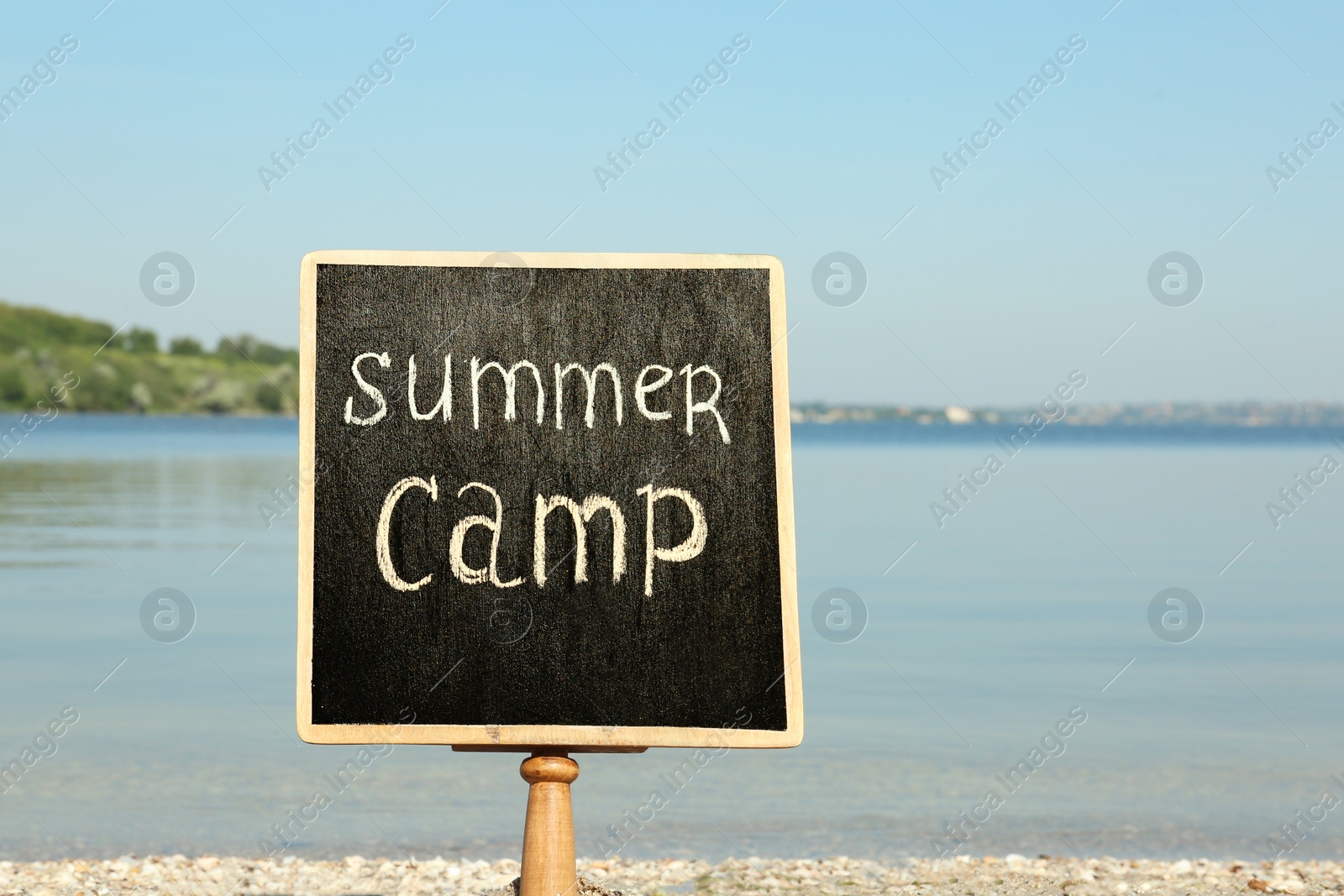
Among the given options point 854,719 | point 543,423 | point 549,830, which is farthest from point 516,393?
point 854,719

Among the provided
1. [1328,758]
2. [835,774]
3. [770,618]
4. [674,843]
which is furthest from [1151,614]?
[770,618]

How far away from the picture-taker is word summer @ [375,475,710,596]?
122 inches

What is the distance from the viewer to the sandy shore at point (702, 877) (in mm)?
5016

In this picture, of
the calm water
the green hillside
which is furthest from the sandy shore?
the green hillside

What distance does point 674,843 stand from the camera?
18.7 feet

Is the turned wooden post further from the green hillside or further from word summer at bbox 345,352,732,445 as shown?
the green hillside

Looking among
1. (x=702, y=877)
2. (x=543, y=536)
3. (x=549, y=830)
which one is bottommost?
(x=702, y=877)

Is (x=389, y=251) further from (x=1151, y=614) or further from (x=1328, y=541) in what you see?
(x=1328, y=541)

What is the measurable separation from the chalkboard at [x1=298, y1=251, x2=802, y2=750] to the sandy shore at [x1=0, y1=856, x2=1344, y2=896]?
224 centimetres

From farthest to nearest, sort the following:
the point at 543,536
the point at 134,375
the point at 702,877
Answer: the point at 134,375, the point at 702,877, the point at 543,536

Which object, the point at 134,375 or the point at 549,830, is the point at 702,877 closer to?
the point at 549,830

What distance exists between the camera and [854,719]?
7.82 m

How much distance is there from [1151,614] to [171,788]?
9.06 m

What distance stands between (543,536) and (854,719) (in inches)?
203
